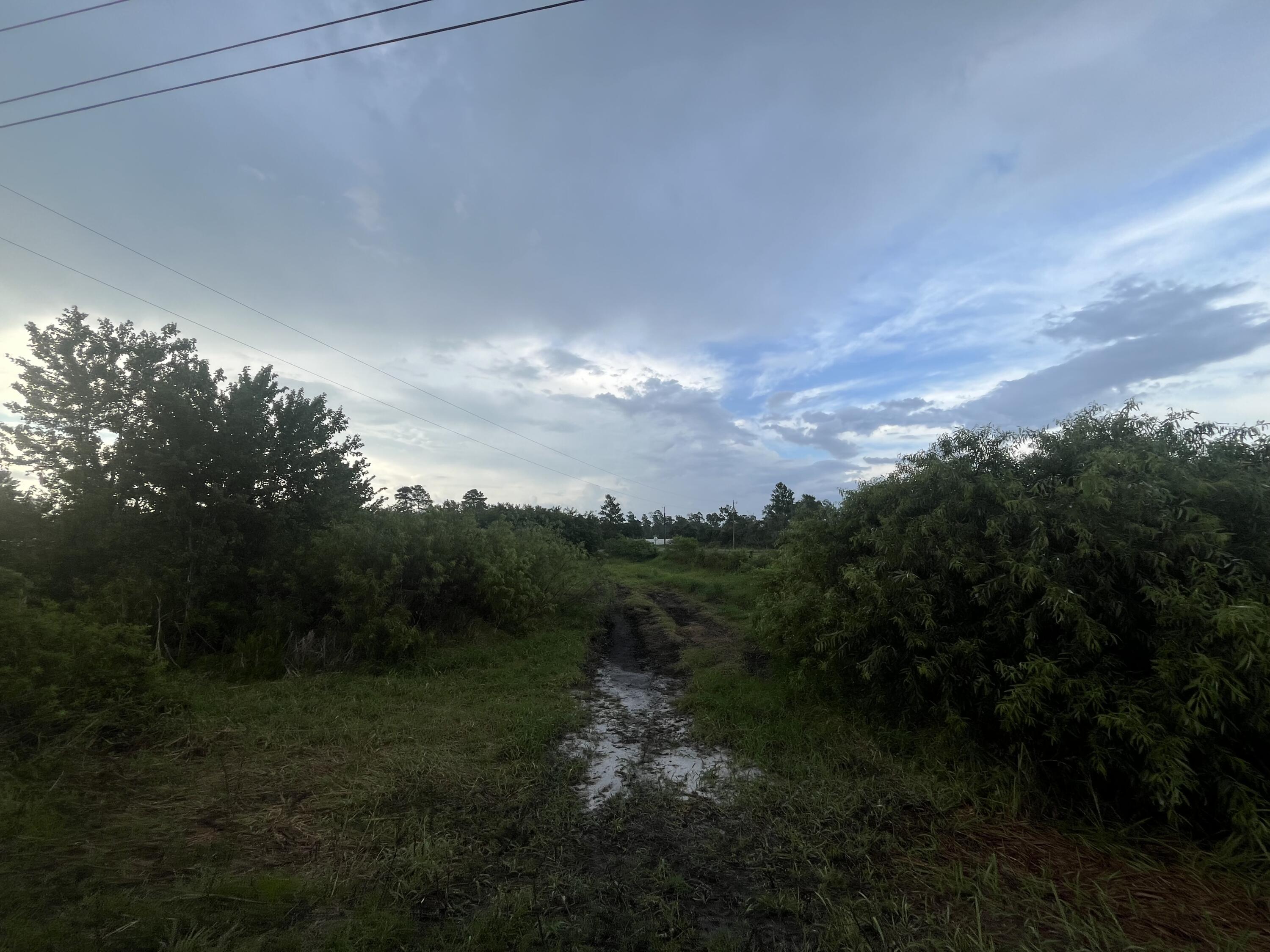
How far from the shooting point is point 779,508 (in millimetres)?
43906

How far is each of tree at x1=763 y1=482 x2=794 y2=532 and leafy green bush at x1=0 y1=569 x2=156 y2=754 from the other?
36.8 metres

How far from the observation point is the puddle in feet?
18.7

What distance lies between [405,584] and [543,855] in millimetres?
7763

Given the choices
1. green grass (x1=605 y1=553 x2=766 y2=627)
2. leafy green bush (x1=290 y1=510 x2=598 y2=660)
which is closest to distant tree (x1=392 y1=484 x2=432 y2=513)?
leafy green bush (x1=290 y1=510 x2=598 y2=660)

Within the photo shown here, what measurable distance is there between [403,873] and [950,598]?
5.00 meters

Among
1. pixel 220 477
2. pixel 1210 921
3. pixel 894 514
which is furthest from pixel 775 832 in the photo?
pixel 220 477

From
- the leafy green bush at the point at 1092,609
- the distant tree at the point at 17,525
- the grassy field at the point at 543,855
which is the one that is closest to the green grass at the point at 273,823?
the grassy field at the point at 543,855

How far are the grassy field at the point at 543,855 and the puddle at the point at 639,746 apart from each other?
0.86ft

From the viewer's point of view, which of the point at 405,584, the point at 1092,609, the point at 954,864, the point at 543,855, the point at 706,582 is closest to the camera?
the point at 954,864

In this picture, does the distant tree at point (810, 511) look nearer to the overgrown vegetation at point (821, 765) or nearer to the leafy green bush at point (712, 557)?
the overgrown vegetation at point (821, 765)

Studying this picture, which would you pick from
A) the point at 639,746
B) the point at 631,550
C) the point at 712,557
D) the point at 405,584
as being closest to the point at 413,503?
the point at 405,584

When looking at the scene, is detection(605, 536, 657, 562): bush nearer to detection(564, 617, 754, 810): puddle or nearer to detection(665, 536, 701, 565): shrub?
detection(665, 536, 701, 565): shrub

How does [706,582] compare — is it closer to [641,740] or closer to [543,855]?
[641,740]

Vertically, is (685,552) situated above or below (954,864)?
above
